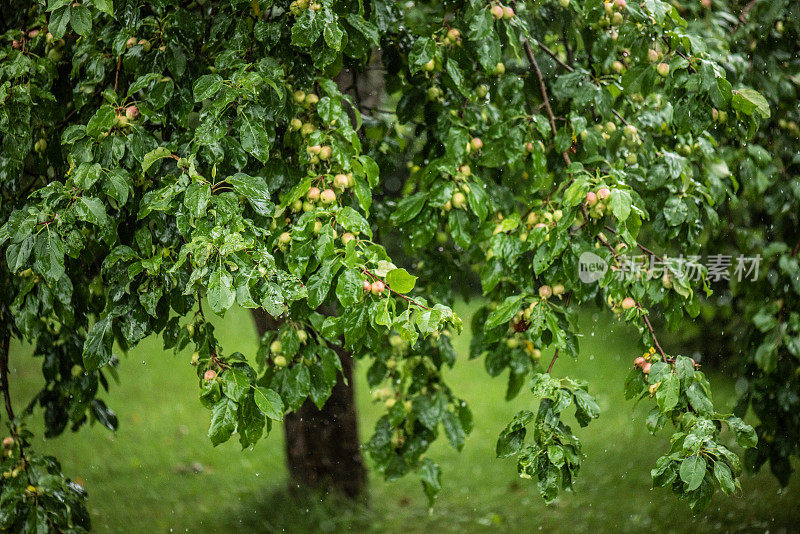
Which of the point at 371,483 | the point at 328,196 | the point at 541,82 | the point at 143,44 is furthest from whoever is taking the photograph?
the point at 371,483

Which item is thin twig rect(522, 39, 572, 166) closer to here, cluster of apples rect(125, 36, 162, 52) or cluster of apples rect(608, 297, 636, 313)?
cluster of apples rect(608, 297, 636, 313)

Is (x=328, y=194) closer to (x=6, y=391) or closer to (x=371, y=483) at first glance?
(x=6, y=391)

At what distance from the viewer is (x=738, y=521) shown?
3.08 m

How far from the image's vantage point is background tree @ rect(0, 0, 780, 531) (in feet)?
4.22

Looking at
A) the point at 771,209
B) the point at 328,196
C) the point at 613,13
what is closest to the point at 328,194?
the point at 328,196

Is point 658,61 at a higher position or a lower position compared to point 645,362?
higher

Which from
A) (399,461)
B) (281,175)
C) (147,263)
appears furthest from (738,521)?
(147,263)

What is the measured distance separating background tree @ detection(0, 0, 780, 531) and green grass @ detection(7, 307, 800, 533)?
1.33 meters

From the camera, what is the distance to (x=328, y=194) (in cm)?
136

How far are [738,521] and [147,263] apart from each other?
2.95 metres

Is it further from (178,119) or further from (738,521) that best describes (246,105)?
(738,521)

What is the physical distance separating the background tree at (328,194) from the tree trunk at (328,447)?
85 cm

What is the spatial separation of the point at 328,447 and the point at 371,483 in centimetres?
67

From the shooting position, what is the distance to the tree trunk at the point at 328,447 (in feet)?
9.47
